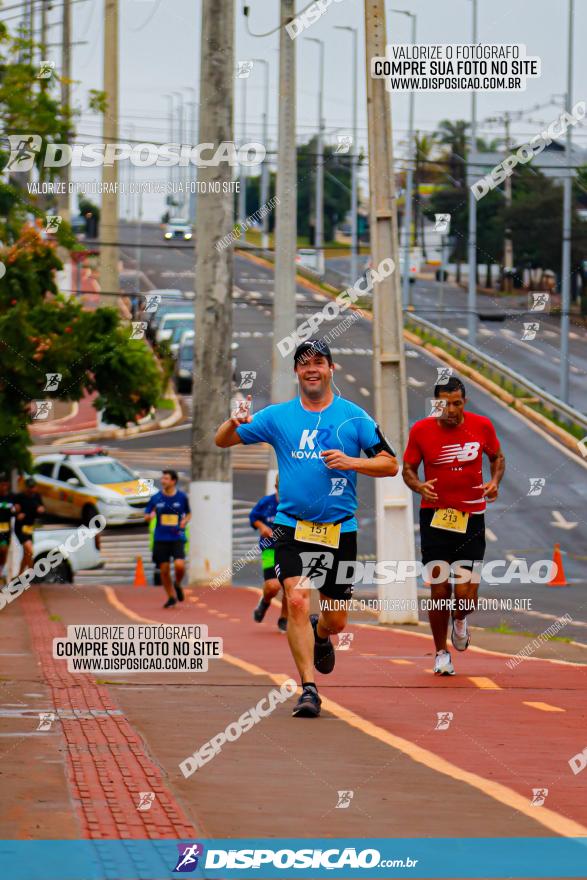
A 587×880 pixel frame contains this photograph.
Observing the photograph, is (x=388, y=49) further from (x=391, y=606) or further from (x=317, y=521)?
(x=317, y=521)

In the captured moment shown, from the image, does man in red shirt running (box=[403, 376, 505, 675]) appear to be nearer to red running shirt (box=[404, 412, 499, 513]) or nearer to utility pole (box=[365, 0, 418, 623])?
red running shirt (box=[404, 412, 499, 513])

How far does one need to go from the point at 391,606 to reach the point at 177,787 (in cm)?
1159

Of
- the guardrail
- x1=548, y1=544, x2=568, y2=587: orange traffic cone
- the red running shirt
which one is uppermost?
the red running shirt

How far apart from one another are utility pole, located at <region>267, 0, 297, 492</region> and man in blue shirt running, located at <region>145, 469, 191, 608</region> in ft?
19.7

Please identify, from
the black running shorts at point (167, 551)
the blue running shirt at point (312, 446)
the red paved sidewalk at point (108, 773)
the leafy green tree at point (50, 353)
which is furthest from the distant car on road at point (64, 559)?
the blue running shirt at point (312, 446)

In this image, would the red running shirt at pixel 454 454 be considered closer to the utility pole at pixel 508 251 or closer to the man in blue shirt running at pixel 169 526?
the man in blue shirt running at pixel 169 526

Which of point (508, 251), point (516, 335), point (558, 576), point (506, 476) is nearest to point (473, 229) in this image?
point (506, 476)

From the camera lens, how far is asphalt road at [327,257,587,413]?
61031mm

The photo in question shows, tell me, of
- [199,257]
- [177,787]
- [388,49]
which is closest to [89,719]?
[177,787]

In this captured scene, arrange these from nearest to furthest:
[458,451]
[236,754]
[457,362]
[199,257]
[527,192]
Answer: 1. [236,754]
2. [458,451]
3. [199,257]
4. [457,362]
5. [527,192]

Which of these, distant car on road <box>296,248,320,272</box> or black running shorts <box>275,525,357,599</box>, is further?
distant car on road <box>296,248,320,272</box>

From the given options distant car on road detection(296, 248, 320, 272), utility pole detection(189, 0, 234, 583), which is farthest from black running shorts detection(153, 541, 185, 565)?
distant car on road detection(296, 248, 320, 272)

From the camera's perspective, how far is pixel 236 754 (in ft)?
26.6

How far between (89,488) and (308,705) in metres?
32.4
